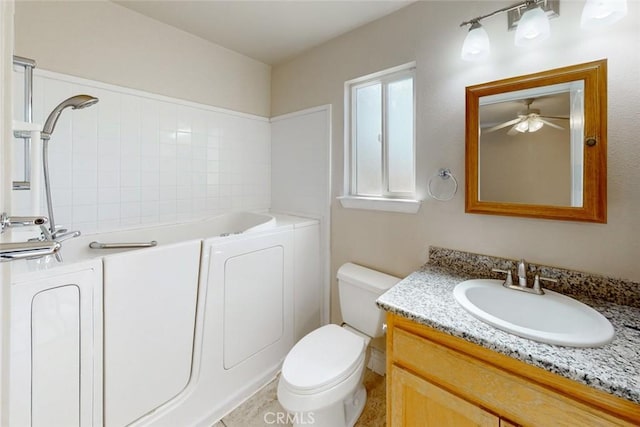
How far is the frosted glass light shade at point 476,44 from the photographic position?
4.14ft

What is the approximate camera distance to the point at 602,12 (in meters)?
0.98

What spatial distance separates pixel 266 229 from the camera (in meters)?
1.77

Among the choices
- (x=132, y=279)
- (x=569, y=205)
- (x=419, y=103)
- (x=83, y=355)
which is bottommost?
(x=83, y=355)

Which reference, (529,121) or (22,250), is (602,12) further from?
(22,250)

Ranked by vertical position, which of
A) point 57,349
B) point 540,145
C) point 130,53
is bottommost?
point 57,349

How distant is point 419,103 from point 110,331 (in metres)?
1.92

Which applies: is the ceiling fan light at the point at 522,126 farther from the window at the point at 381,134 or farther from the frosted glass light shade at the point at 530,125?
the window at the point at 381,134

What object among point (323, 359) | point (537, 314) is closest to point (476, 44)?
point (537, 314)

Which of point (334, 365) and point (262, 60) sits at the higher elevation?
point (262, 60)

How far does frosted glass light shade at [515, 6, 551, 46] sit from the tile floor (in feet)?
6.57

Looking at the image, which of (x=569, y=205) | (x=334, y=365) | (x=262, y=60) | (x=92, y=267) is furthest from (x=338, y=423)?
(x=262, y=60)

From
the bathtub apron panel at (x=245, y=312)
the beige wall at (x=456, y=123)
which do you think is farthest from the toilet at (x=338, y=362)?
the bathtub apron panel at (x=245, y=312)

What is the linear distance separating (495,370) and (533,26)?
134cm

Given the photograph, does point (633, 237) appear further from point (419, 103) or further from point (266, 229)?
point (266, 229)
